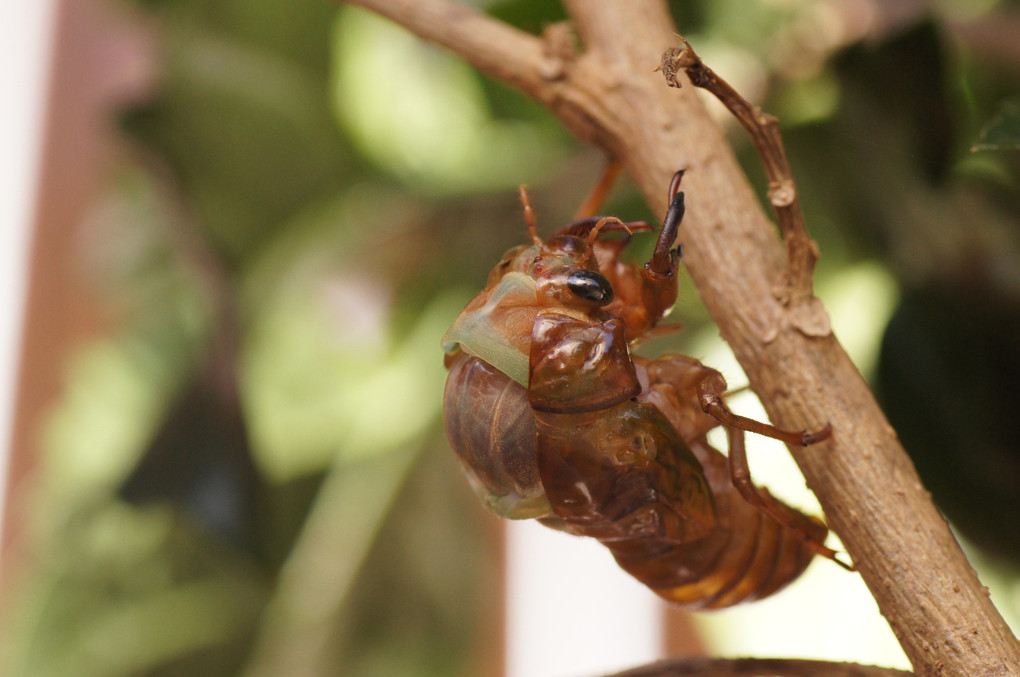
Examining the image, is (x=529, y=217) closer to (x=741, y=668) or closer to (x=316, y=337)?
(x=741, y=668)

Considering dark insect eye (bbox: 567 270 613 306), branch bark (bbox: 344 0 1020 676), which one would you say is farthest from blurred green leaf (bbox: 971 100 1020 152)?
dark insect eye (bbox: 567 270 613 306)

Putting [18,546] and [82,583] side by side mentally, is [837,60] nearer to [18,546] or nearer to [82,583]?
[82,583]

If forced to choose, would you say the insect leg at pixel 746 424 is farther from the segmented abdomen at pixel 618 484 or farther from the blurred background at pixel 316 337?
the blurred background at pixel 316 337

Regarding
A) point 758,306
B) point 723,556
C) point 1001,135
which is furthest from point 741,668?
point 1001,135

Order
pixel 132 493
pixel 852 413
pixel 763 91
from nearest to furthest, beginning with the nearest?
pixel 852 413, pixel 763 91, pixel 132 493

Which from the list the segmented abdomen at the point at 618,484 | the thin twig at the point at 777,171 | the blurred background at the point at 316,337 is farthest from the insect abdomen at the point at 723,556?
the blurred background at the point at 316,337

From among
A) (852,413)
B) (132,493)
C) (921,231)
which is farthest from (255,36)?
(852,413)

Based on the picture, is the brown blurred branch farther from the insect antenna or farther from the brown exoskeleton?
the insect antenna
